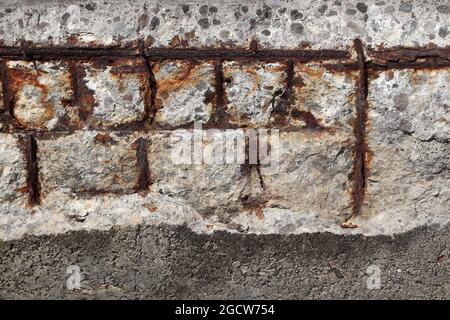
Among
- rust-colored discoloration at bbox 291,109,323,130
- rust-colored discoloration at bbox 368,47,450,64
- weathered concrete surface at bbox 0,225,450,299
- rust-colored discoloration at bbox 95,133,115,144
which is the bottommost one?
weathered concrete surface at bbox 0,225,450,299

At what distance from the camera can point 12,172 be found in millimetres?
1745

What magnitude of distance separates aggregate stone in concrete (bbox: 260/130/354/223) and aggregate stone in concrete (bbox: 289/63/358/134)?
0.03 meters

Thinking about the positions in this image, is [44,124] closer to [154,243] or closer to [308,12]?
[154,243]

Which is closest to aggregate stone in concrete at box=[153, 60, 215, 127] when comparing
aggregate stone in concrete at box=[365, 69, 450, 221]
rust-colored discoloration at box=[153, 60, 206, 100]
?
rust-colored discoloration at box=[153, 60, 206, 100]

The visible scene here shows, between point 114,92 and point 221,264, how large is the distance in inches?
18.0

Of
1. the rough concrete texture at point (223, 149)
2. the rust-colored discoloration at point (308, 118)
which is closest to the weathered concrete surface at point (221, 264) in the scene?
the rough concrete texture at point (223, 149)

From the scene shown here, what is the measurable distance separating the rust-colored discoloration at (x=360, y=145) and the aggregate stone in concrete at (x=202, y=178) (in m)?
0.22

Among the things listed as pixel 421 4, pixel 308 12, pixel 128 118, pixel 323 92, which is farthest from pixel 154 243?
pixel 421 4

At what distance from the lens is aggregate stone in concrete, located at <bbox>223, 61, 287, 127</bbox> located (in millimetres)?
1699

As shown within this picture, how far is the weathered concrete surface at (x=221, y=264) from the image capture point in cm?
177

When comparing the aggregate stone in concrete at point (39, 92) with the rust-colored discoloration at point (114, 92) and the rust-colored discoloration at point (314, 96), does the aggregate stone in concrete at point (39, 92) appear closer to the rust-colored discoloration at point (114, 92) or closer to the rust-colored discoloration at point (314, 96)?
the rust-colored discoloration at point (114, 92)

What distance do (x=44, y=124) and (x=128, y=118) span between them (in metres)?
0.19

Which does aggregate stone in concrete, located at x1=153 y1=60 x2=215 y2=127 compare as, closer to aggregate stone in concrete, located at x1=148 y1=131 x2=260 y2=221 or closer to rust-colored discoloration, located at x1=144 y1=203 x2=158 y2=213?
aggregate stone in concrete, located at x1=148 y1=131 x2=260 y2=221

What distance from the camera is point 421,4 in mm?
1692
